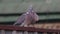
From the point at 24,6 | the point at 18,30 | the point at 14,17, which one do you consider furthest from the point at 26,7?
the point at 18,30

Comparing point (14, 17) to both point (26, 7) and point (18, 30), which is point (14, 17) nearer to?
point (26, 7)

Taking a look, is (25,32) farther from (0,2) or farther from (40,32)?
(0,2)

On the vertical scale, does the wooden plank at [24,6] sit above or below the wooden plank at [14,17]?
above

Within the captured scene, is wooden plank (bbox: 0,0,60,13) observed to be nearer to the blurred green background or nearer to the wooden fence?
the blurred green background

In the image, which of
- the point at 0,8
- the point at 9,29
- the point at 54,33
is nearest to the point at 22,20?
the point at 54,33

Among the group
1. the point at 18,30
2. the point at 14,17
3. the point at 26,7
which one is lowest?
the point at 18,30

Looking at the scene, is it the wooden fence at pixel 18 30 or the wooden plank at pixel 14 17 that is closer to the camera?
the wooden fence at pixel 18 30

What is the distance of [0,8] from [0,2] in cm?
21

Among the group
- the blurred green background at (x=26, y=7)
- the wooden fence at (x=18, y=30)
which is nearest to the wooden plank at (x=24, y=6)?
the blurred green background at (x=26, y=7)

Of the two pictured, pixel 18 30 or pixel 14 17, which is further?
pixel 14 17

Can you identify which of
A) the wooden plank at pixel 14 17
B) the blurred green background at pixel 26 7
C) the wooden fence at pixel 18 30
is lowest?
the wooden fence at pixel 18 30

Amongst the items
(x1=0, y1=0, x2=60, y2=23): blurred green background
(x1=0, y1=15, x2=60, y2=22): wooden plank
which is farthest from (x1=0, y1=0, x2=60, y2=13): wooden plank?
(x1=0, y1=15, x2=60, y2=22): wooden plank

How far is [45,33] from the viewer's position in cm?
332

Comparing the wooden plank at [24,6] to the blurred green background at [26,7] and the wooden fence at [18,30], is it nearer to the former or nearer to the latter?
the blurred green background at [26,7]
